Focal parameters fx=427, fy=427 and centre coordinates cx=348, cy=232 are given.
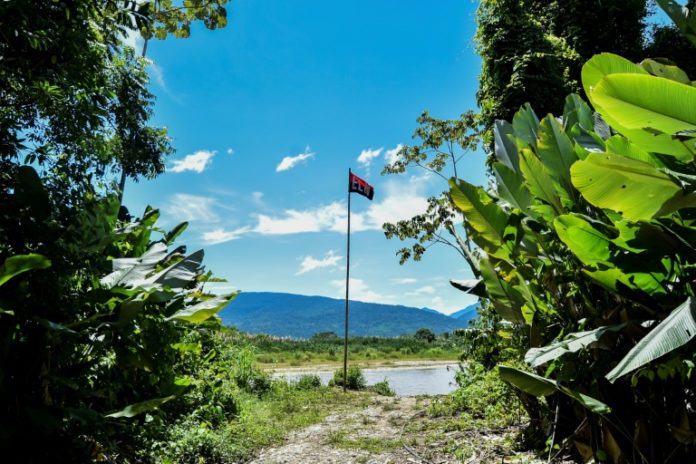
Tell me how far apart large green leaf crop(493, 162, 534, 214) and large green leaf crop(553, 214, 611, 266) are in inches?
32.4

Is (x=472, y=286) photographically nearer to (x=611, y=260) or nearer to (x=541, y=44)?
(x=611, y=260)

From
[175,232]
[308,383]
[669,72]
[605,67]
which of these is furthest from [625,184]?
[308,383]

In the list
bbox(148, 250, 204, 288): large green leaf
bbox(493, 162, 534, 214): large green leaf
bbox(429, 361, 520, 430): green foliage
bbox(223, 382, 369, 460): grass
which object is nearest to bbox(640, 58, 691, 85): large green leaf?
bbox(493, 162, 534, 214): large green leaf

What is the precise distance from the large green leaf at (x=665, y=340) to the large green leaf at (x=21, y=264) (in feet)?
7.55

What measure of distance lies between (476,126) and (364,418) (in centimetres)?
760

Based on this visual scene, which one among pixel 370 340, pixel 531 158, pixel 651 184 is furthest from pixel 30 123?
pixel 370 340

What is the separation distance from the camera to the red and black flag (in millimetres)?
11695

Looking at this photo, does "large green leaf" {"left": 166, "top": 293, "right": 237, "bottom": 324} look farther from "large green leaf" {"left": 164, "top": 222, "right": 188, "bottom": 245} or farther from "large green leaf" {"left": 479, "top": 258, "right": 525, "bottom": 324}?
"large green leaf" {"left": 164, "top": 222, "right": 188, "bottom": 245}

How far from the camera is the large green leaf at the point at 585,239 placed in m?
1.98

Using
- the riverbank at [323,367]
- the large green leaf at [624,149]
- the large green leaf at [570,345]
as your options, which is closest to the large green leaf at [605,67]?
the large green leaf at [624,149]

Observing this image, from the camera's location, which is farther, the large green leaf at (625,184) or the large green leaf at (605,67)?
the large green leaf at (605,67)

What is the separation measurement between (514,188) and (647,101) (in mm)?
1378

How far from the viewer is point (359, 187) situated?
11.9 m

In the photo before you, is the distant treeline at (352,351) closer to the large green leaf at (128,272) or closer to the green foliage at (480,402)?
the green foliage at (480,402)
